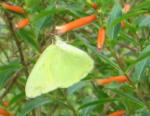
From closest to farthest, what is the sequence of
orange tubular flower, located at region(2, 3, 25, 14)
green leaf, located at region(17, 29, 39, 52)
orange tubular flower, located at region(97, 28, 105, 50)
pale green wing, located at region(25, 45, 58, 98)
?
orange tubular flower, located at region(97, 28, 105, 50) < pale green wing, located at region(25, 45, 58, 98) < orange tubular flower, located at region(2, 3, 25, 14) < green leaf, located at region(17, 29, 39, 52)

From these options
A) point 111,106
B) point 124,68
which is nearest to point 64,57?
point 124,68

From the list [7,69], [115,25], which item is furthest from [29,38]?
[115,25]

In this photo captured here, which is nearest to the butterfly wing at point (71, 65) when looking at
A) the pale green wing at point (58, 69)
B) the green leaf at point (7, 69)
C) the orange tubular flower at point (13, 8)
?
the pale green wing at point (58, 69)

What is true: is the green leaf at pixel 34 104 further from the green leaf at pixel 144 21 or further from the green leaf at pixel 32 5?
the green leaf at pixel 144 21

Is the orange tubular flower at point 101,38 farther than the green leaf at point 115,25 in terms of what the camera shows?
No

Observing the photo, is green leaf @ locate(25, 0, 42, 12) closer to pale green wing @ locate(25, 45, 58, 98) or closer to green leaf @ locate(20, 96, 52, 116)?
pale green wing @ locate(25, 45, 58, 98)

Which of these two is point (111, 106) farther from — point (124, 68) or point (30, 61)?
point (124, 68)

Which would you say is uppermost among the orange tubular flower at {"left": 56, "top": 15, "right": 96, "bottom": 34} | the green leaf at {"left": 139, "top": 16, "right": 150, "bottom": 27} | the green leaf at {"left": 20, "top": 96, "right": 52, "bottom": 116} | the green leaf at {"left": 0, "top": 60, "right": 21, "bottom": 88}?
the orange tubular flower at {"left": 56, "top": 15, "right": 96, "bottom": 34}

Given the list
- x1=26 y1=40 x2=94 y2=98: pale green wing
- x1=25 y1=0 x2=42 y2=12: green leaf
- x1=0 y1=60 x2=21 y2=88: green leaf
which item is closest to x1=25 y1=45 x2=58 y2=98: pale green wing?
x1=26 y1=40 x2=94 y2=98: pale green wing
